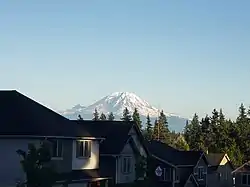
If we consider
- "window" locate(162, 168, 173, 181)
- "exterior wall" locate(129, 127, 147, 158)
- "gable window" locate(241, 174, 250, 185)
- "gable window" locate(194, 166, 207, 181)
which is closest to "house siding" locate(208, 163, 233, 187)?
"gable window" locate(241, 174, 250, 185)

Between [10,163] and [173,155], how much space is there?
32.5 m

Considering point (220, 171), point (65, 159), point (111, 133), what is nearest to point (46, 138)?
point (65, 159)

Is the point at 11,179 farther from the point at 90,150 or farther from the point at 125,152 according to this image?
the point at 125,152

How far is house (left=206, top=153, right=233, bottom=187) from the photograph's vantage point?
8081 cm

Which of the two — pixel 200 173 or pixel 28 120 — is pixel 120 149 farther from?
pixel 200 173

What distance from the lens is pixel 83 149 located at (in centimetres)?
4188

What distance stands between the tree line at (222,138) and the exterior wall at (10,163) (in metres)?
75.5

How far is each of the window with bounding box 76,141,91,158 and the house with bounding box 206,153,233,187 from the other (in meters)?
38.9

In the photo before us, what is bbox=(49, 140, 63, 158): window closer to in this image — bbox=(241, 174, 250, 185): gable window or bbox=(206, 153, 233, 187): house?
bbox=(206, 153, 233, 187): house

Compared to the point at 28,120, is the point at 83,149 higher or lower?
lower

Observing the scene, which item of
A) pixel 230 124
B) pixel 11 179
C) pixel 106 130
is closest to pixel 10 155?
pixel 11 179

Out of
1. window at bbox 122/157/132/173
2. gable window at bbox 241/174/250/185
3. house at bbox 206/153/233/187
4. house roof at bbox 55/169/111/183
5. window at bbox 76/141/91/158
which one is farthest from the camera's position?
gable window at bbox 241/174/250/185

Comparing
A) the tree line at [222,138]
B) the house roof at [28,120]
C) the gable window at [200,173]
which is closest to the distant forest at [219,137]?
the tree line at [222,138]

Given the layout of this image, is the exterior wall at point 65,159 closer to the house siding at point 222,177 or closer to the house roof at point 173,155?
the house roof at point 173,155
